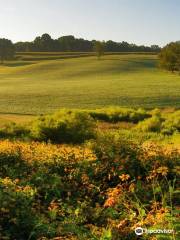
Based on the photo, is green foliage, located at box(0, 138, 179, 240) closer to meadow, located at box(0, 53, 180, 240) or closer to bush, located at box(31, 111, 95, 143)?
meadow, located at box(0, 53, 180, 240)

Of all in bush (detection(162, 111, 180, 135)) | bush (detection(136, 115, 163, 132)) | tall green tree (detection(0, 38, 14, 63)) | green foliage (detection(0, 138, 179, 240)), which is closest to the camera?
green foliage (detection(0, 138, 179, 240))

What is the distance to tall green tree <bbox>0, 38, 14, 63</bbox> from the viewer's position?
14400 cm

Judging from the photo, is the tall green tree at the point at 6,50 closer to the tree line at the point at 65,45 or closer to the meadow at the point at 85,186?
the tree line at the point at 65,45

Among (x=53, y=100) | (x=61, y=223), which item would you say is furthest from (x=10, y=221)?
(x=53, y=100)

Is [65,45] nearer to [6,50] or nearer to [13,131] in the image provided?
[6,50]

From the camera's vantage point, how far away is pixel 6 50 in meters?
144

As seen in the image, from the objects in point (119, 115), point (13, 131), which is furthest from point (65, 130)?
point (119, 115)

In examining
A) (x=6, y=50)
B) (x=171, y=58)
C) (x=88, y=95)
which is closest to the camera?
(x=88, y=95)

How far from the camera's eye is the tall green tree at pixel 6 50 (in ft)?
472

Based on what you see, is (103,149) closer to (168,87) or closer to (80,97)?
(80,97)

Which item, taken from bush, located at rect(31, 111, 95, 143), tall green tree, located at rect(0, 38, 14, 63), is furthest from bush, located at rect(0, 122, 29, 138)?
tall green tree, located at rect(0, 38, 14, 63)

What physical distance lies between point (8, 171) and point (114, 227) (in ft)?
16.8

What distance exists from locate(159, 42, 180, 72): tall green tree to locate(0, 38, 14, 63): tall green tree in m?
66.2

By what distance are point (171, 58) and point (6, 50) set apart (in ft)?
229
